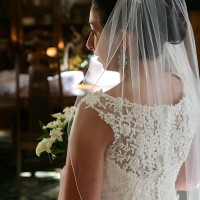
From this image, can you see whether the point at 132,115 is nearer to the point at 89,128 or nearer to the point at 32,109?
the point at 89,128

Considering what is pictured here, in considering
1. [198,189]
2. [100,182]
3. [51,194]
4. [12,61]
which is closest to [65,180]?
[100,182]

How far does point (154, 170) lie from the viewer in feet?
3.72

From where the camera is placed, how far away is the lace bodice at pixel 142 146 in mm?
1047

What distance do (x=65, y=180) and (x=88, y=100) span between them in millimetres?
222

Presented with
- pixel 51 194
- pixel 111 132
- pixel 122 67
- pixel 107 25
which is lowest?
pixel 51 194

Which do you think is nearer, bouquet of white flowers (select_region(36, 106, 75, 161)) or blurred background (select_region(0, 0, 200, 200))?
bouquet of white flowers (select_region(36, 106, 75, 161))

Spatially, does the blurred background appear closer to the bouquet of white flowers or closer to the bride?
the bouquet of white flowers

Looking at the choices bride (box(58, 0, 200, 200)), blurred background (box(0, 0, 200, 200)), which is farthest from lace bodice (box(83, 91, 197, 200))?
blurred background (box(0, 0, 200, 200))

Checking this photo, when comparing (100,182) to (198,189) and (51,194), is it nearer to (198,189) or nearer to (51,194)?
(198,189)

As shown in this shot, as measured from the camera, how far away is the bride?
104 centimetres

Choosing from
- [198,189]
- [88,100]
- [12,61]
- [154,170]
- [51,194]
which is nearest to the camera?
[88,100]

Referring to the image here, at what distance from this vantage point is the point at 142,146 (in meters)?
1.09

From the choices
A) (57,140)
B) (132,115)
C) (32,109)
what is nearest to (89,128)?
(132,115)

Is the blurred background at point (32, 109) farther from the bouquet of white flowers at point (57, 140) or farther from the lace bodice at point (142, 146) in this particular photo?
the lace bodice at point (142, 146)
